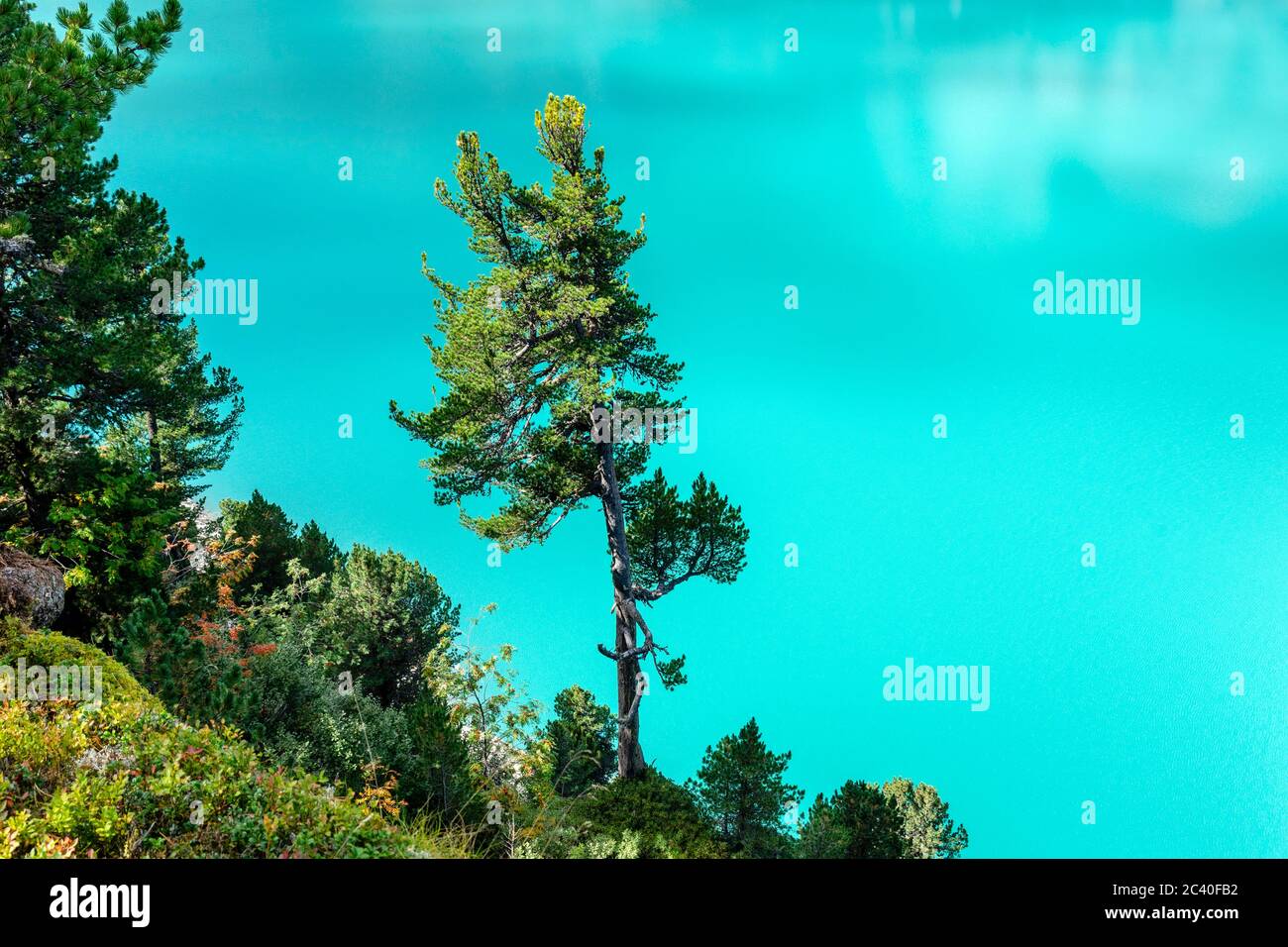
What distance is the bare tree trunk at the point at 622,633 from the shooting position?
21062 mm

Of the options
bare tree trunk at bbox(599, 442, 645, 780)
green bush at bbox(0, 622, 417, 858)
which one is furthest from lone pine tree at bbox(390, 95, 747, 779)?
green bush at bbox(0, 622, 417, 858)

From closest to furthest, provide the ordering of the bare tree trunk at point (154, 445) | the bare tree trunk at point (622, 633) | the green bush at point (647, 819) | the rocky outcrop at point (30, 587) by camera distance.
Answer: the rocky outcrop at point (30, 587) → the green bush at point (647, 819) → the bare tree trunk at point (622, 633) → the bare tree trunk at point (154, 445)

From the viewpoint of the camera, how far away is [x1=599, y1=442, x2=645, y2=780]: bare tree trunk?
69.1 feet

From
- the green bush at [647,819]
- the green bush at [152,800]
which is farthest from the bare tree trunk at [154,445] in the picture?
the green bush at [152,800]

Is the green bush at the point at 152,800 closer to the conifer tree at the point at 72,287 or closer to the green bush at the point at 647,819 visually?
the green bush at the point at 647,819

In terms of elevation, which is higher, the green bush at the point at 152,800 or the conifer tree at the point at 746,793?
the green bush at the point at 152,800

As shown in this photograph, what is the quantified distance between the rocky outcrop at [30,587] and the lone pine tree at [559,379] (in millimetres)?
7596

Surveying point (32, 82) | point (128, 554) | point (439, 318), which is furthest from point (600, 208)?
point (128, 554)

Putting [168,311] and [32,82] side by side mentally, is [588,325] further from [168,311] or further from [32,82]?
[32,82]

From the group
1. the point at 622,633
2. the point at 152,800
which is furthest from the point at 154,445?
the point at 152,800

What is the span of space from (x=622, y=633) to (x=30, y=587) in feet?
39.5

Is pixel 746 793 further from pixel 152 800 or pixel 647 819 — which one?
pixel 152 800

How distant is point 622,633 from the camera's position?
21438 millimetres
